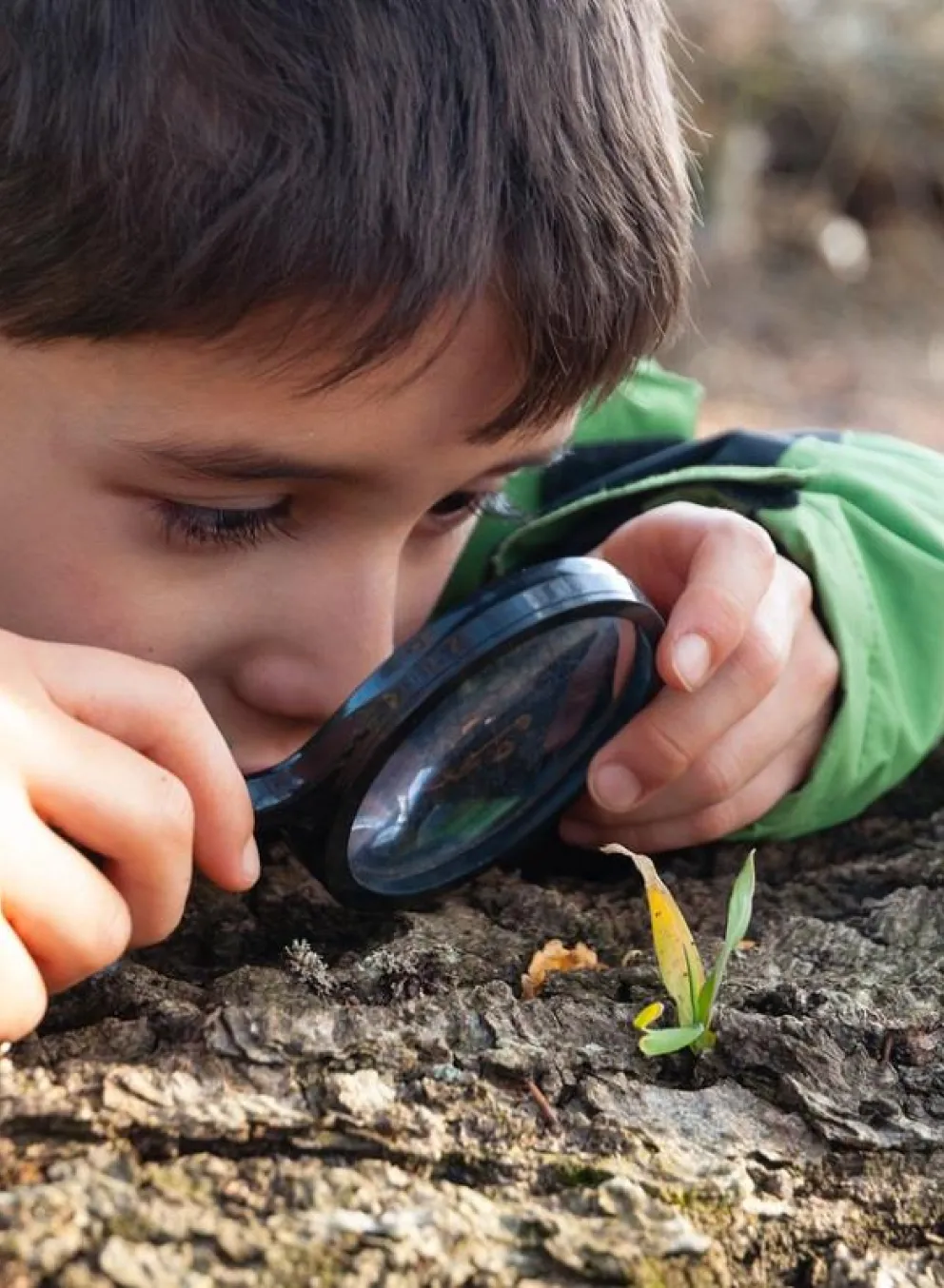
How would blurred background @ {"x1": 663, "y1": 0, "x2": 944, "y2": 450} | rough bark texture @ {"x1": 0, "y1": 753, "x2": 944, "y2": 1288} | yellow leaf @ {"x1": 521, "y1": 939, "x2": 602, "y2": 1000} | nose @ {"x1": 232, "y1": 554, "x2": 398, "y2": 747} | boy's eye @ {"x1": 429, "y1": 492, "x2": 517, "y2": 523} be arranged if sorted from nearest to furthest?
1. rough bark texture @ {"x1": 0, "y1": 753, "x2": 944, "y2": 1288}
2. yellow leaf @ {"x1": 521, "y1": 939, "x2": 602, "y2": 1000}
3. nose @ {"x1": 232, "y1": 554, "x2": 398, "y2": 747}
4. boy's eye @ {"x1": 429, "y1": 492, "x2": 517, "y2": 523}
5. blurred background @ {"x1": 663, "y1": 0, "x2": 944, "y2": 450}

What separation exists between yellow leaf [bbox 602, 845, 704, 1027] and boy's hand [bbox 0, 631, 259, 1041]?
365 millimetres

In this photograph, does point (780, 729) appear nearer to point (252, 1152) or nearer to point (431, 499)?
point (431, 499)

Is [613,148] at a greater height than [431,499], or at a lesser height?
greater

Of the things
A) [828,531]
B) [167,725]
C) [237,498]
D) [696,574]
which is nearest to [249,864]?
[167,725]

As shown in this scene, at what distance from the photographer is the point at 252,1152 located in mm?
1016

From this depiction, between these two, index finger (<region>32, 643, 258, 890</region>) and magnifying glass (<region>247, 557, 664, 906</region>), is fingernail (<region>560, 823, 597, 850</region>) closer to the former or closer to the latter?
magnifying glass (<region>247, 557, 664, 906</region>)

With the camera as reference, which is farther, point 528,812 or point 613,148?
point 528,812

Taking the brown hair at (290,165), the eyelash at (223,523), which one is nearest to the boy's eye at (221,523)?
the eyelash at (223,523)

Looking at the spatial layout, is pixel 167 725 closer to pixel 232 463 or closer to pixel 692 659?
pixel 232 463

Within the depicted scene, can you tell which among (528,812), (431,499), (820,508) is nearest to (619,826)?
(528,812)

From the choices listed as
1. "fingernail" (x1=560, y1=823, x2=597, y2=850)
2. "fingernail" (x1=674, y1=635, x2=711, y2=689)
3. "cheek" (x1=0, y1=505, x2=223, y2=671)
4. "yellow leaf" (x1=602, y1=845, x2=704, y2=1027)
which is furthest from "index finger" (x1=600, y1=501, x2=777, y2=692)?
"cheek" (x1=0, y1=505, x2=223, y2=671)

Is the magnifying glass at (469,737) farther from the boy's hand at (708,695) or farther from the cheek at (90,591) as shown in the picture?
the cheek at (90,591)

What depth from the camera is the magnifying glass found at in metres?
1.45

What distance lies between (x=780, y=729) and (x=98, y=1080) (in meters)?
1.12
